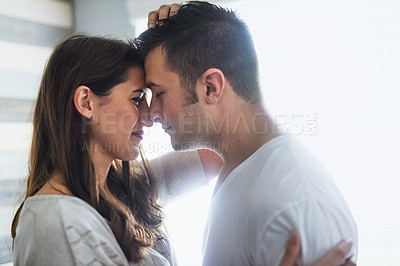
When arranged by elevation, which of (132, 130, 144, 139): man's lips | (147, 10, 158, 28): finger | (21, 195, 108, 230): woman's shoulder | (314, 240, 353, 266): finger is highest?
(147, 10, 158, 28): finger

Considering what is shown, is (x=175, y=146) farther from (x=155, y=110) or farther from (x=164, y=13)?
(x=164, y=13)

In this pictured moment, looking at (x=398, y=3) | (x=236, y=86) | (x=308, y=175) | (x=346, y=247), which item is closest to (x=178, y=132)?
(x=236, y=86)

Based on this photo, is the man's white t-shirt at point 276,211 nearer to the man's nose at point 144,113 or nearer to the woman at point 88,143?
the woman at point 88,143

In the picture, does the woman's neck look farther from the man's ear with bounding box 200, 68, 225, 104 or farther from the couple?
the man's ear with bounding box 200, 68, 225, 104

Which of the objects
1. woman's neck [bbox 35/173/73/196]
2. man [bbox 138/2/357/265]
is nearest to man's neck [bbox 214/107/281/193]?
man [bbox 138/2/357/265]

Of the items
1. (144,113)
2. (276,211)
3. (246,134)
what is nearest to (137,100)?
(144,113)

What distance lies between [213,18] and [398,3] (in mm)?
1044

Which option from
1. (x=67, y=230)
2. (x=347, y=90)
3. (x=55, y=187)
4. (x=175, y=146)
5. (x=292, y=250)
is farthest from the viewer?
(x=347, y=90)

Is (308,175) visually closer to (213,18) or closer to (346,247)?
(346,247)

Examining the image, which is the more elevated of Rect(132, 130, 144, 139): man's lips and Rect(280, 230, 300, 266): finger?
Rect(132, 130, 144, 139): man's lips

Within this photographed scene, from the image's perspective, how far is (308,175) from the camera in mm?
1038

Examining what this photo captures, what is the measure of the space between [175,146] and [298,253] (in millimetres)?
571

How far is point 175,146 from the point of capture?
1.40 meters

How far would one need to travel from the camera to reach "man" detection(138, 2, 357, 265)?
983 millimetres
